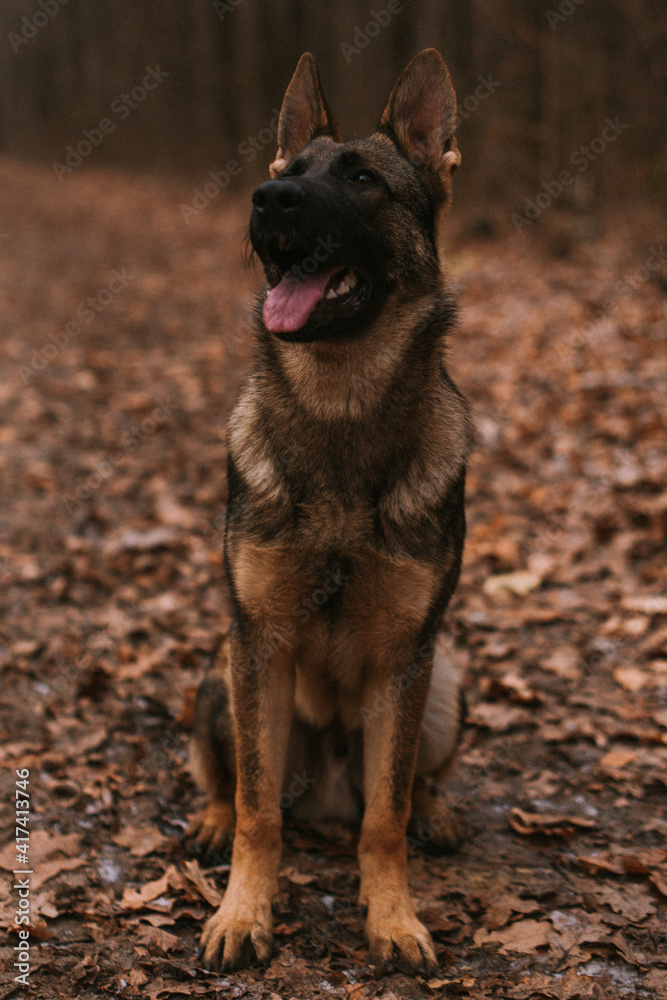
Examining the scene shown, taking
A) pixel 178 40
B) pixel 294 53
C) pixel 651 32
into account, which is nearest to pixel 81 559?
pixel 651 32

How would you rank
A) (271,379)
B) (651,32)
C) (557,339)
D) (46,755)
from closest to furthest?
(271,379) < (46,755) < (557,339) < (651,32)

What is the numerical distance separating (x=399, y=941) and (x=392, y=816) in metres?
0.41

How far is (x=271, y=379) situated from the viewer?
309 cm

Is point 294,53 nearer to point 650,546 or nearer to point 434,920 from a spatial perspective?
point 650,546

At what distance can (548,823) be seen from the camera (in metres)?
3.55

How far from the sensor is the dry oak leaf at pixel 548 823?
3.50 m

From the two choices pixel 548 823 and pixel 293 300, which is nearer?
pixel 293 300

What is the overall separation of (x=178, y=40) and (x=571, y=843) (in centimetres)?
2867

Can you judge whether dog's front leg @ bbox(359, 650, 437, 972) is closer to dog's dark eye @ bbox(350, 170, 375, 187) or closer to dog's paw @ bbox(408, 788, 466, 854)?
dog's paw @ bbox(408, 788, 466, 854)

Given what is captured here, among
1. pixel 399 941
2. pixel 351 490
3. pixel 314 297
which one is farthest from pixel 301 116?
pixel 399 941

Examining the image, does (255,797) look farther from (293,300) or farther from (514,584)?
(514,584)

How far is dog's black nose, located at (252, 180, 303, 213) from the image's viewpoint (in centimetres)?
271

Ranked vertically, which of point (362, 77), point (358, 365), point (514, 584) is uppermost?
point (362, 77)

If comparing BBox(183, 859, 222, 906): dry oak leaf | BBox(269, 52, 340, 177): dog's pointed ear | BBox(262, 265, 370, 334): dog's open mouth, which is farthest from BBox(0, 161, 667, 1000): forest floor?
BBox(262, 265, 370, 334): dog's open mouth
